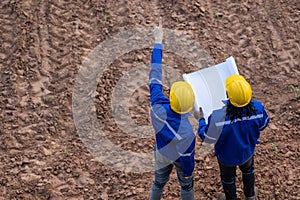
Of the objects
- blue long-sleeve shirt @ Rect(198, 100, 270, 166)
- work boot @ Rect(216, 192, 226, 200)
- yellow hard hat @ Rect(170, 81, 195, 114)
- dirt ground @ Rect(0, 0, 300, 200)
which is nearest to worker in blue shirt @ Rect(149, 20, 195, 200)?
yellow hard hat @ Rect(170, 81, 195, 114)

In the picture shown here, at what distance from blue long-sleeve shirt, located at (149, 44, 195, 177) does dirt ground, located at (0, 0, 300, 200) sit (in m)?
1.23

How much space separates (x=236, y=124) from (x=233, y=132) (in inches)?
3.1

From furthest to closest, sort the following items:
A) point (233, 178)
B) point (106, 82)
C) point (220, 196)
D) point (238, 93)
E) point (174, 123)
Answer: point (106, 82) → point (220, 196) → point (233, 178) → point (174, 123) → point (238, 93)

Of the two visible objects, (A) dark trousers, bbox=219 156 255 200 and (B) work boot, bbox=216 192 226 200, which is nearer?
(A) dark trousers, bbox=219 156 255 200

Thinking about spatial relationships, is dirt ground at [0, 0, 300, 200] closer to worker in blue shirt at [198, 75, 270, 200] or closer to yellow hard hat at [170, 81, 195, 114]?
worker in blue shirt at [198, 75, 270, 200]

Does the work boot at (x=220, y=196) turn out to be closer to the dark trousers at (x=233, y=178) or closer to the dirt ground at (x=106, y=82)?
the dirt ground at (x=106, y=82)

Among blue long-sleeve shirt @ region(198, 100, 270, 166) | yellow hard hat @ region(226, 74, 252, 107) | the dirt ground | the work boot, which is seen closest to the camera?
yellow hard hat @ region(226, 74, 252, 107)

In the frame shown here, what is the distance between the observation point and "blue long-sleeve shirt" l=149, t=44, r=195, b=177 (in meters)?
4.37

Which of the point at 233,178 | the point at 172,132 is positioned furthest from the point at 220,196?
the point at 172,132

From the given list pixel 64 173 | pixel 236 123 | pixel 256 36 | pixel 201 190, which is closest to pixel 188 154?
pixel 236 123

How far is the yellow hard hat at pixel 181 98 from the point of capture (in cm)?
429

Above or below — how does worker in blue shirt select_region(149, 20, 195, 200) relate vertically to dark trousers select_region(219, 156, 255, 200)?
above

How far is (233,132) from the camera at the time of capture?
439 cm

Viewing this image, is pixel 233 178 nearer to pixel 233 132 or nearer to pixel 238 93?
pixel 233 132
